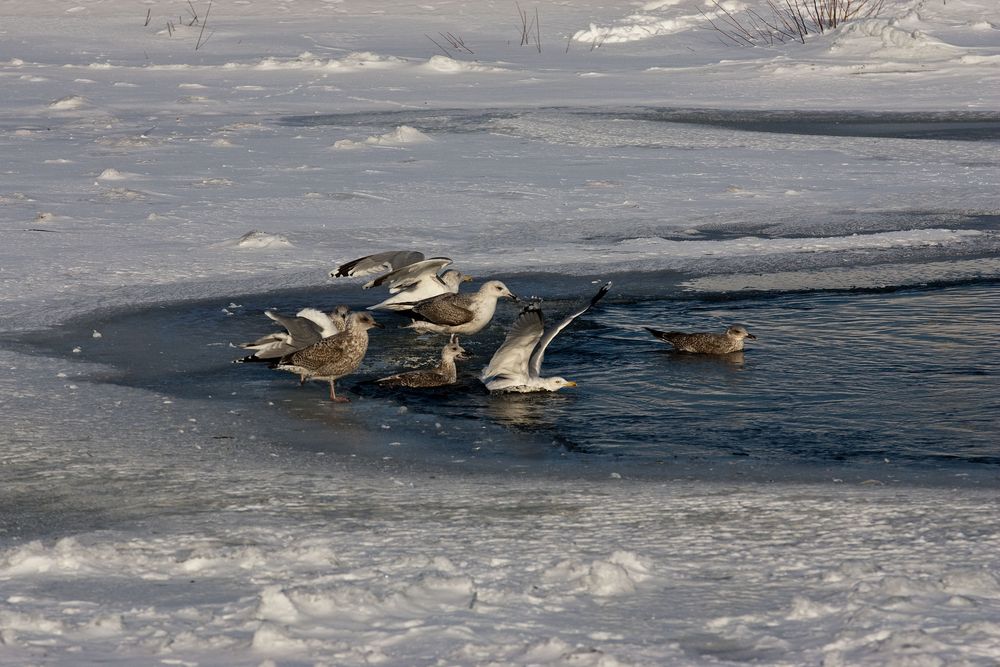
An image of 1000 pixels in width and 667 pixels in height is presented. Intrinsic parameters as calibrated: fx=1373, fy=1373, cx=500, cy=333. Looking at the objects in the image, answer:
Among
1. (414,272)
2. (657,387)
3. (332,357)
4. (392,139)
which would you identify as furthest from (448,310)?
(392,139)

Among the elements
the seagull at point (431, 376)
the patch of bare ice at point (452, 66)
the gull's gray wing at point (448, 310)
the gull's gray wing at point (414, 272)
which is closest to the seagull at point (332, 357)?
the seagull at point (431, 376)

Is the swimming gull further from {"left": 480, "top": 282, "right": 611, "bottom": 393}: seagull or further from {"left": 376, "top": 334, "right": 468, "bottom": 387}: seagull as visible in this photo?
{"left": 480, "top": 282, "right": 611, "bottom": 393}: seagull

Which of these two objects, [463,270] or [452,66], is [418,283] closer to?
[463,270]

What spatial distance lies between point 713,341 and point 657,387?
73cm

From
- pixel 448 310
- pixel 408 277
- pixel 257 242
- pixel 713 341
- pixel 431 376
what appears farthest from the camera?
pixel 257 242

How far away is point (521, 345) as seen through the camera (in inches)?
299

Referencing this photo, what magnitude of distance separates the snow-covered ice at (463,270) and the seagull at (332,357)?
1.77 feet

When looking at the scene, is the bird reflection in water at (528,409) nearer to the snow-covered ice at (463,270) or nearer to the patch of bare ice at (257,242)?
the snow-covered ice at (463,270)

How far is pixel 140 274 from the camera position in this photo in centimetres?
1059

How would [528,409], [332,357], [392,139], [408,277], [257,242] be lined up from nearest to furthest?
[528,409], [332,357], [408,277], [257,242], [392,139]

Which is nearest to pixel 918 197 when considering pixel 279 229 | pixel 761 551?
pixel 279 229

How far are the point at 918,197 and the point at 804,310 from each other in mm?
4965

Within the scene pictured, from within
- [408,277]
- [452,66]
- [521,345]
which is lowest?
[521,345]

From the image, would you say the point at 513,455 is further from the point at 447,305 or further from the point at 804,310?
the point at 804,310
